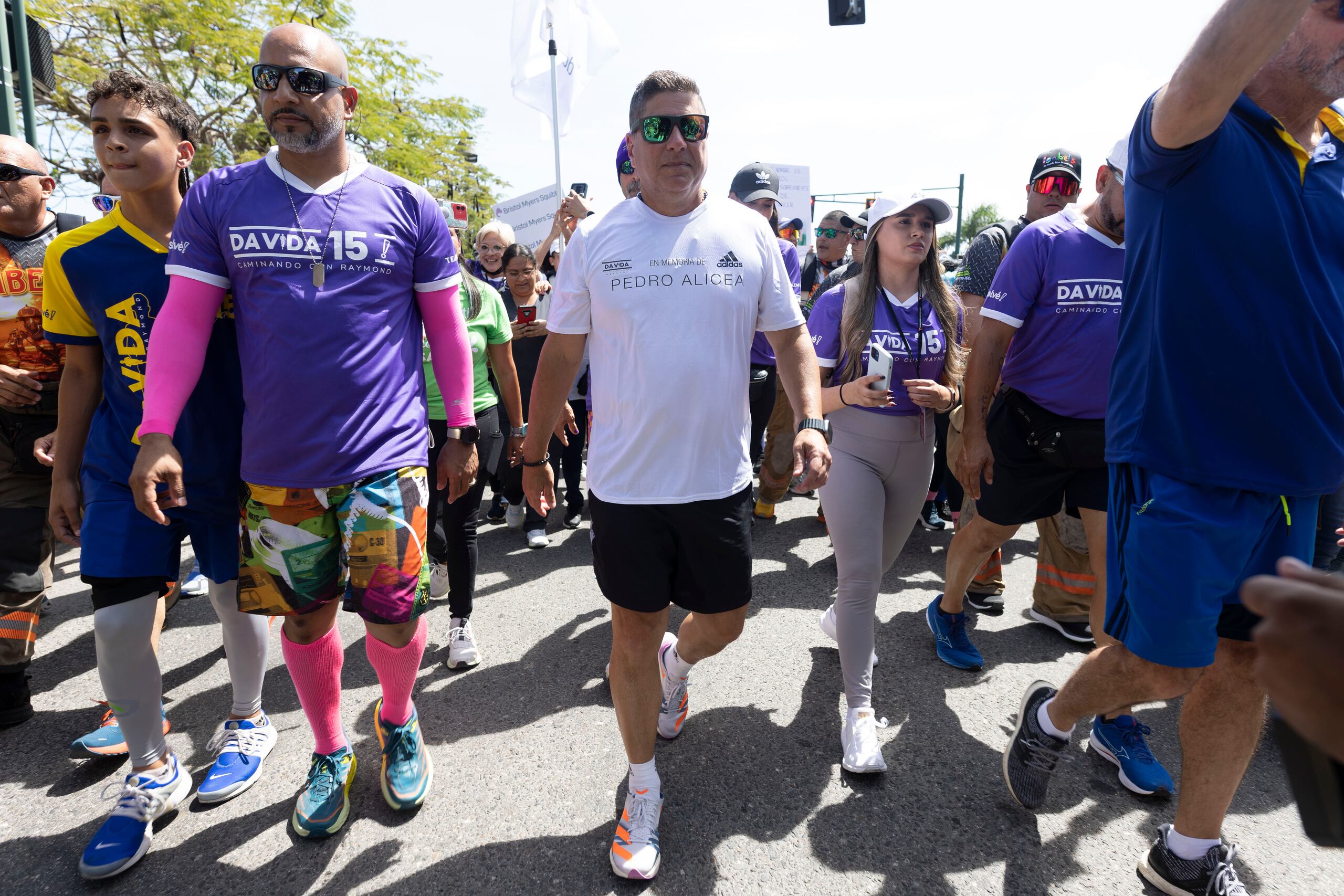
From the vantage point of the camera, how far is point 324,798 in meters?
2.36

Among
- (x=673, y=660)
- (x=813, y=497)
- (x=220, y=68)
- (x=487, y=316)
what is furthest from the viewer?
(x=220, y=68)

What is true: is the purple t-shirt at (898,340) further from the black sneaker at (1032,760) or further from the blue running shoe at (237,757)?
the blue running shoe at (237,757)

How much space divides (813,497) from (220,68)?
1699cm

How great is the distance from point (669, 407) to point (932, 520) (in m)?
4.29

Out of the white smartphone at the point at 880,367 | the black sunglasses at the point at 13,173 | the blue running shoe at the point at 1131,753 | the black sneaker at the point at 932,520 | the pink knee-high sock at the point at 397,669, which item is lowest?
the black sneaker at the point at 932,520

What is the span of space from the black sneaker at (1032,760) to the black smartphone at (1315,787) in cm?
167

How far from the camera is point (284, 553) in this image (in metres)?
2.27

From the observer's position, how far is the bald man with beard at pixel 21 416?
3.03 meters

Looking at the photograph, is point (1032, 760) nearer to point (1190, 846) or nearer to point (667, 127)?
point (1190, 846)

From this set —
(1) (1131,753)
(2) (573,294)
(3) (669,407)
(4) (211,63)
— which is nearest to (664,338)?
(3) (669,407)

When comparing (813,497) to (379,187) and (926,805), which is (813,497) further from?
(379,187)

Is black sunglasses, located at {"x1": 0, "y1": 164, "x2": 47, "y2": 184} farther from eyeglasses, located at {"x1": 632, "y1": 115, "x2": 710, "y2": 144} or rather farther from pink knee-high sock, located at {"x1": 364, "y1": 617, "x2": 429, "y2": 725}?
eyeglasses, located at {"x1": 632, "y1": 115, "x2": 710, "y2": 144}

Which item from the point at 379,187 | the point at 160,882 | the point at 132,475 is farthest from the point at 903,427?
the point at 160,882

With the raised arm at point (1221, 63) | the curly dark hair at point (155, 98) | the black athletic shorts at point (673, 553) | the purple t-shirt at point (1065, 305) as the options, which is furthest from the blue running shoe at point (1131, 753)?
the curly dark hair at point (155, 98)
